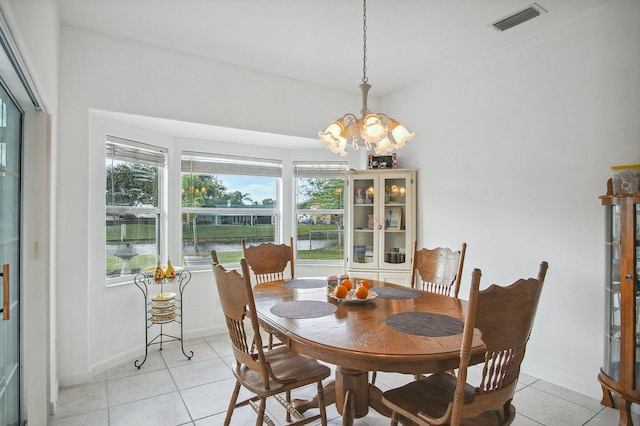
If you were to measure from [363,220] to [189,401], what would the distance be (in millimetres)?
2499

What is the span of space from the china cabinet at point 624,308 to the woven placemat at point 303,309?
177 cm

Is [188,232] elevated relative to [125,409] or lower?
elevated

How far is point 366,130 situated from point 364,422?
1.83 m

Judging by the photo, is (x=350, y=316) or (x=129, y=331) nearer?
(x=350, y=316)

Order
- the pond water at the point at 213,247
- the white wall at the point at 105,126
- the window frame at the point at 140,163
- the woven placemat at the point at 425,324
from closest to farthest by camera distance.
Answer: the woven placemat at the point at 425,324
the white wall at the point at 105,126
the window frame at the point at 140,163
the pond water at the point at 213,247

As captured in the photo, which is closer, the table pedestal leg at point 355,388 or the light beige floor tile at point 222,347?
the table pedestal leg at point 355,388

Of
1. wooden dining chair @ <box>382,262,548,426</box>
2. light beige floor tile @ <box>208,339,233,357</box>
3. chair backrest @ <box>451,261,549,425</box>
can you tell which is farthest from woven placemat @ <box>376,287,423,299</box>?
light beige floor tile @ <box>208,339,233,357</box>

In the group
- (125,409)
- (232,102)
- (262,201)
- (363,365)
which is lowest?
(125,409)

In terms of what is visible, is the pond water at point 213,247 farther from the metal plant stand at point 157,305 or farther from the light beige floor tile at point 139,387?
the light beige floor tile at point 139,387

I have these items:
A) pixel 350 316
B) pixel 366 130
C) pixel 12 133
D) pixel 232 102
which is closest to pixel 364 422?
pixel 350 316

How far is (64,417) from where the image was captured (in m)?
2.31

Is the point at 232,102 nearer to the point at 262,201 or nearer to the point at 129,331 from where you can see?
the point at 262,201

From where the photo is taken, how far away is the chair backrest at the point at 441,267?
8.70 ft

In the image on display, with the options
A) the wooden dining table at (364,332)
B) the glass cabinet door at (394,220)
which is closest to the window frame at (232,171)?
the glass cabinet door at (394,220)
